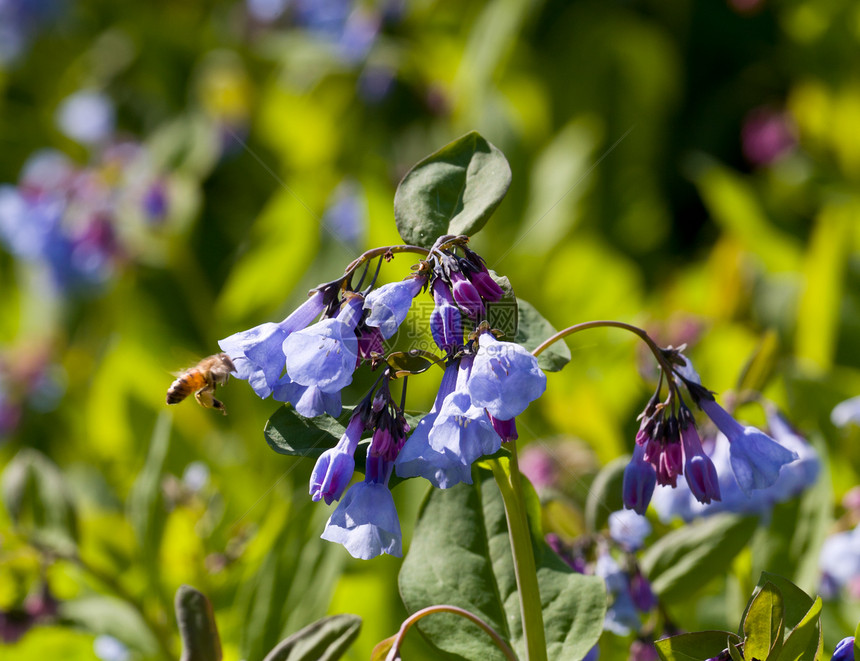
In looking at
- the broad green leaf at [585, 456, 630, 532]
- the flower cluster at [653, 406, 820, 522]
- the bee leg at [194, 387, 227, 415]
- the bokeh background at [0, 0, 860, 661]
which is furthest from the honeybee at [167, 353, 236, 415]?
the flower cluster at [653, 406, 820, 522]

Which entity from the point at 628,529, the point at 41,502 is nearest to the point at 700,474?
the point at 628,529

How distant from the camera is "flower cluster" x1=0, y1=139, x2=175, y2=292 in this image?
2186 mm

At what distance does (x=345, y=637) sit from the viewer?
2.59ft

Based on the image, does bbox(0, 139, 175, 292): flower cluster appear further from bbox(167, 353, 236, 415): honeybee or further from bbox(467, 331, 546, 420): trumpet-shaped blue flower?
bbox(467, 331, 546, 420): trumpet-shaped blue flower

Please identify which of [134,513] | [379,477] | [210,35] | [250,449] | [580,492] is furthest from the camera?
[210,35]

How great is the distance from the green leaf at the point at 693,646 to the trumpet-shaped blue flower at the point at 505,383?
26 cm

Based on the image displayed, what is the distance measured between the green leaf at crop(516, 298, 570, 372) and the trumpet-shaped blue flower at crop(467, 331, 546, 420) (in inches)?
4.4

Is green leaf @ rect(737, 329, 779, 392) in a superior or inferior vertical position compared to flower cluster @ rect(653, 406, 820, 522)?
superior

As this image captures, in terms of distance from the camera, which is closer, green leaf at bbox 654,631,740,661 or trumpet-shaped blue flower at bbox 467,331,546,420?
trumpet-shaped blue flower at bbox 467,331,546,420

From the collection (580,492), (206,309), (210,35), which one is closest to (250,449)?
(206,309)

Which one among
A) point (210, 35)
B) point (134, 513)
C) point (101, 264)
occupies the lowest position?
point (134, 513)

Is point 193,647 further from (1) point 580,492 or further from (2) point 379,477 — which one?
(1) point 580,492

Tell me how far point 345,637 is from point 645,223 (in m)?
1.95

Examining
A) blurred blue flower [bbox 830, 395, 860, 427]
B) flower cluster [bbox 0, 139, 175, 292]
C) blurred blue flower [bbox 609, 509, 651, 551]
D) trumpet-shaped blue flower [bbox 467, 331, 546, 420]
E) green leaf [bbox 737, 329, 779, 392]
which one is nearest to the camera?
trumpet-shaped blue flower [bbox 467, 331, 546, 420]
